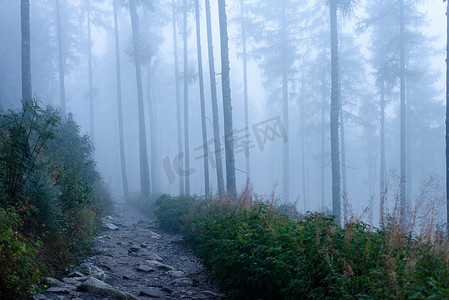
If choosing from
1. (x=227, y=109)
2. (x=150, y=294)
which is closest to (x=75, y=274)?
(x=150, y=294)

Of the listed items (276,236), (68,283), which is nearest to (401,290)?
(276,236)

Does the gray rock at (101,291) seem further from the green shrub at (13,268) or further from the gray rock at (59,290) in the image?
the green shrub at (13,268)

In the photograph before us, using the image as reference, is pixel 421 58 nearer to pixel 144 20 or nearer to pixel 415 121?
pixel 415 121

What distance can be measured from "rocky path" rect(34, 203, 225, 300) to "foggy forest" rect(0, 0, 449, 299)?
0.90 feet

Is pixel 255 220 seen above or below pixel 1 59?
below

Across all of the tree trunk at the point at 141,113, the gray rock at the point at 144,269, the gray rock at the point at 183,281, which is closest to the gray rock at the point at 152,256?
the gray rock at the point at 144,269

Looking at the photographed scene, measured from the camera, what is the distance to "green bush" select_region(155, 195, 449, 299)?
2895 mm

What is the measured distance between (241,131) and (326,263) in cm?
2893

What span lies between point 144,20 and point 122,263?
2496 centimetres

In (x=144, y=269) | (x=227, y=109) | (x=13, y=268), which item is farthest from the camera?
(x=227, y=109)

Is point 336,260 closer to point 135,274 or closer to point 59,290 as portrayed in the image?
point 59,290

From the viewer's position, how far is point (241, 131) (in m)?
32.3

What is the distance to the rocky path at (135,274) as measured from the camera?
4824 mm

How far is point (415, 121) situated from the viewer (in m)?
27.4
